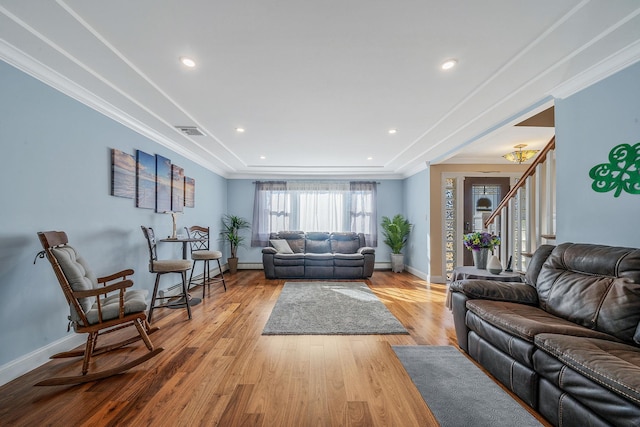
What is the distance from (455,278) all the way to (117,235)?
386 centimetres

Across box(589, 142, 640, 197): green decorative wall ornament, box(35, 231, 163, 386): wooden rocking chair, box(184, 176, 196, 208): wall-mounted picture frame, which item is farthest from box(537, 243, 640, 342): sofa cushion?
box(184, 176, 196, 208): wall-mounted picture frame

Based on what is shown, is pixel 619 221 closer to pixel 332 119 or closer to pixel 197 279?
pixel 332 119

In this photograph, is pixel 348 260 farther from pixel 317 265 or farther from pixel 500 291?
pixel 500 291

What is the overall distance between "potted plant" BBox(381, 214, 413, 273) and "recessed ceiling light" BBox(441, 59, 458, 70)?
4.59 metres

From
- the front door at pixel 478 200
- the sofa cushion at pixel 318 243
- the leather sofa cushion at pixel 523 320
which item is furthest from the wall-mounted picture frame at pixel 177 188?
the front door at pixel 478 200

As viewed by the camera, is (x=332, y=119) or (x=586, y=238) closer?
(x=586, y=238)

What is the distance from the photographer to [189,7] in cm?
173

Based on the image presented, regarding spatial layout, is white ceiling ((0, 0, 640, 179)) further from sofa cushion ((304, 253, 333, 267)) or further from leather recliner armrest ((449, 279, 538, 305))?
sofa cushion ((304, 253, 333, 267))

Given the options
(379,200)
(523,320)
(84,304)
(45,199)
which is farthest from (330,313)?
(379,200)

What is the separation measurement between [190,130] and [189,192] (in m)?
1.49

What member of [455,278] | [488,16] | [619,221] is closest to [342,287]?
[455,278]

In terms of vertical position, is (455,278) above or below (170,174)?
below

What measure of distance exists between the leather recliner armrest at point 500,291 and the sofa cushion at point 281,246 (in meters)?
4.25

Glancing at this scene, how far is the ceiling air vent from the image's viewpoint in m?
3.82
